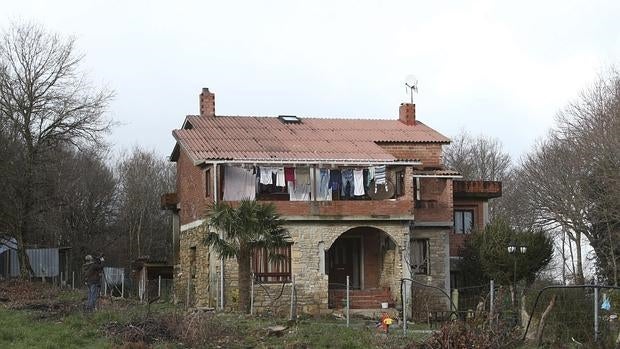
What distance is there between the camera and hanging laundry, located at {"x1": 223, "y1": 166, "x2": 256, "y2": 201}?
3428 cm

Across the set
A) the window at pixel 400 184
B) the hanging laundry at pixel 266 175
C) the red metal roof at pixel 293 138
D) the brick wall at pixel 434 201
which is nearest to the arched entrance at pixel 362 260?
the window at pixel 400 184

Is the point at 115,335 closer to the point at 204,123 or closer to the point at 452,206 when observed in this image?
the point at 204,123

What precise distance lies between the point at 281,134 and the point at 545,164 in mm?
16732

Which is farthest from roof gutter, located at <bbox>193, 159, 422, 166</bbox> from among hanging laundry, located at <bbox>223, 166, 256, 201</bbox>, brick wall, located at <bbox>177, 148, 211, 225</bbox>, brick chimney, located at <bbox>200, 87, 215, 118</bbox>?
brick chimney, located at <bbox>200, 87, 215, 118</bbox>

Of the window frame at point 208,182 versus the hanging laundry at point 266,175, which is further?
the window frame at point 208,182

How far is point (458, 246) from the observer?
4262 cm

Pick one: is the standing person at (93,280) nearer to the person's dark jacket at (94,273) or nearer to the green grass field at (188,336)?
the person's dark jacket at (94,273)

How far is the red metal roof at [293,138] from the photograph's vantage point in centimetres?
3478

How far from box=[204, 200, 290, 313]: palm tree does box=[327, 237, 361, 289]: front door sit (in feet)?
27.7

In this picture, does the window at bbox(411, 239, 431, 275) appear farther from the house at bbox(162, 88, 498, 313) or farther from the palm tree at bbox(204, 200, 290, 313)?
the palm tree at bbox(204, 200, 290, 313)

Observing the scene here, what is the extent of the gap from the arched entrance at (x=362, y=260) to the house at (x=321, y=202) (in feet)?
0.14

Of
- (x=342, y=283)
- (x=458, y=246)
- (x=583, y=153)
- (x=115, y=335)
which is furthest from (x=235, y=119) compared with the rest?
(x=115, y=335)

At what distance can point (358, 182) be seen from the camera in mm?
34906

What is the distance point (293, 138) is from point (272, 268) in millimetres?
6109
